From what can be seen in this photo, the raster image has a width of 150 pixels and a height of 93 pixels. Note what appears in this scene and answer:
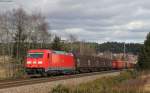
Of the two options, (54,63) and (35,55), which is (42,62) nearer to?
(35,55)

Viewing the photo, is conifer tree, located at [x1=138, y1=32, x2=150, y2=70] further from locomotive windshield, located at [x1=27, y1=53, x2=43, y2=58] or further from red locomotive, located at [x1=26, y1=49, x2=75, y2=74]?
locomotive windshield, located at [x1=27, y1=53, x2=43, y2=58]

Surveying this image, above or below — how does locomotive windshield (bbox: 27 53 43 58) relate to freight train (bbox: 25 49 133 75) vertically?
above

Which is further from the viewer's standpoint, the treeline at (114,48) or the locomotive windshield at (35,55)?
the treeline at (114,48)

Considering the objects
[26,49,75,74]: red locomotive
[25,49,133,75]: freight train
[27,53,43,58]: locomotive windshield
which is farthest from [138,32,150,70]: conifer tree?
[27,53,43,58]: locomotive windshield

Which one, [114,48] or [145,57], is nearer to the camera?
[145,57]

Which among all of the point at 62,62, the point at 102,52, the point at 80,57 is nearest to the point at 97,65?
the point at 80,57

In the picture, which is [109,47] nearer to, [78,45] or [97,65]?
[78,45]

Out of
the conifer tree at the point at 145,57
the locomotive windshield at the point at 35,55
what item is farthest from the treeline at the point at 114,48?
the locomotive windshield at the point at 35,55

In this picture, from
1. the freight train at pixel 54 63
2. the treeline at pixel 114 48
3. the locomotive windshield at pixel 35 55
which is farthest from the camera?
the treeline at pixel 114 48

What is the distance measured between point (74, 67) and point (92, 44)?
375 ft

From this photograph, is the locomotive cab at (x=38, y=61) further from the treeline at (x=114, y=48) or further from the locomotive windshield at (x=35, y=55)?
the treeline at (x=114, y=48)

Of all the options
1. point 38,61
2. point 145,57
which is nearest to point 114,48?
point 145,57

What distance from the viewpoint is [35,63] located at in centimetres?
4900

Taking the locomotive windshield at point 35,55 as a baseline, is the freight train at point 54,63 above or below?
below
